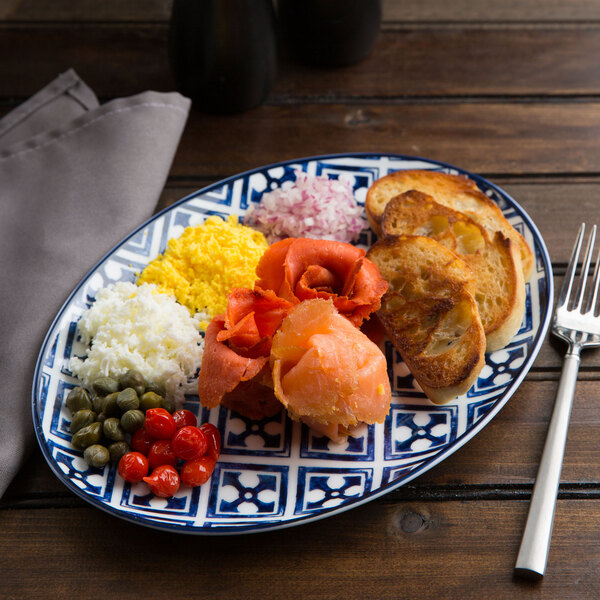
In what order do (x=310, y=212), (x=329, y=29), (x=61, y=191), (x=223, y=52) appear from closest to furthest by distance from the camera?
(x=310, y=212) → (x=61, y=191) → (x=223, y=52) → (x=329, y=29)

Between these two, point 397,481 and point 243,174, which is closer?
point 397,481

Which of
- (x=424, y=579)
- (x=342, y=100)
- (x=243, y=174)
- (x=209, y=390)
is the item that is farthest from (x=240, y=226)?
(x=424, y=579)

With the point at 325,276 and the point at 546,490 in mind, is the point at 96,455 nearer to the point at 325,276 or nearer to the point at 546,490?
the point at 325,276

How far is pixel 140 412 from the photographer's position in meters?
1.79

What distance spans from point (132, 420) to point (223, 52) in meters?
1.55

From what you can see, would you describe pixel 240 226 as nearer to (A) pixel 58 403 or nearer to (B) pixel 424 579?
(A) pixel 58 403

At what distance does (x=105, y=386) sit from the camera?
1.84 metres

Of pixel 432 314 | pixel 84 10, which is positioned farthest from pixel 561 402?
pixel 84 10

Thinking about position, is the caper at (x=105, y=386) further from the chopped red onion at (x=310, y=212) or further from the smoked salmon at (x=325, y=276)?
the chopped red onion at (x=310, y=212)

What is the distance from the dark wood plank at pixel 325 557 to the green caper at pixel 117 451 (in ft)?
0.45

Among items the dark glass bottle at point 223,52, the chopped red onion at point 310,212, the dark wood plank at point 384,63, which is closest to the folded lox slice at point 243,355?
the chopped red onion at point 310,212

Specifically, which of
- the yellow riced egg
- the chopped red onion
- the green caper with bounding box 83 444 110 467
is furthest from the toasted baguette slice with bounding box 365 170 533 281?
the green caper with bounding box 83 444 110 467

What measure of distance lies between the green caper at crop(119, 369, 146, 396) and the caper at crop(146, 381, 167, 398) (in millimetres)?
15

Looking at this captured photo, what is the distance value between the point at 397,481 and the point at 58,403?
91 centimetres
